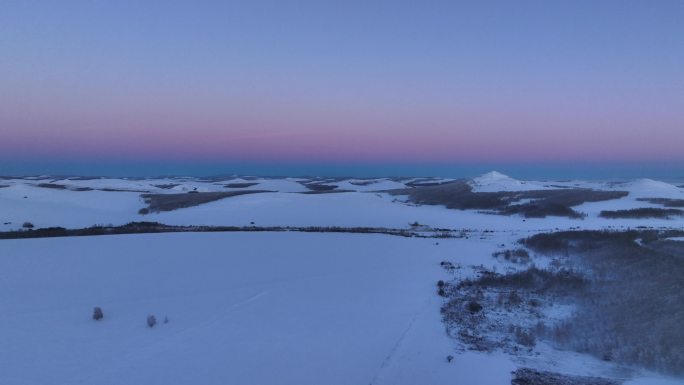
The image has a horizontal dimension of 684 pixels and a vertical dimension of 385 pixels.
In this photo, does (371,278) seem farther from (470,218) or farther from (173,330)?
(470,218)

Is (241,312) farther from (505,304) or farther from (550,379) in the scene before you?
(505,304)

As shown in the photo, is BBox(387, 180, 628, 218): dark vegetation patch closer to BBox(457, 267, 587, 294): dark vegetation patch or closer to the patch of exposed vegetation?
BBox(457, 267, 587, 294): dark vegetation patch

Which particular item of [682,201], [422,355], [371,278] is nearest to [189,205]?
[371,278]

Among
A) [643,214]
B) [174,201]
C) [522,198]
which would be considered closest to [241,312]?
[643,214]

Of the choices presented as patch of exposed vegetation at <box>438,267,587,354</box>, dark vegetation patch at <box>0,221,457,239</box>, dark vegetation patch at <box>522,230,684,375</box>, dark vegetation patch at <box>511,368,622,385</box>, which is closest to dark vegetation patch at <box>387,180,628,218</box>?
dark vegetation patch at <box>0,221,457,239</box>

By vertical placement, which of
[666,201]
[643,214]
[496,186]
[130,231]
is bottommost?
[130,231]

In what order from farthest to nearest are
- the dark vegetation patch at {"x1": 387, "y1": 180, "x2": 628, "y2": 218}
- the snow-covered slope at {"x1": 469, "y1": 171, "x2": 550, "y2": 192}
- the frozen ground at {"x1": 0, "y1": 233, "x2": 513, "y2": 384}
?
the snow-covered slope at {"x1": 469, "y1": 171, "x2": 550, "y2": 192} < the dark vegetation patch at {"x1": 387, "y1": 180, "x2": 628, "y2": 218} < the frozen ground at {"x1": 0, "y1": 233, "x2": 513, "y2": 384}

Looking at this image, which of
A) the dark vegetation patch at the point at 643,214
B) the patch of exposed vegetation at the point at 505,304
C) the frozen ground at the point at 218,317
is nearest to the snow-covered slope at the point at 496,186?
the dark vegetation patch at the point at 643,214
